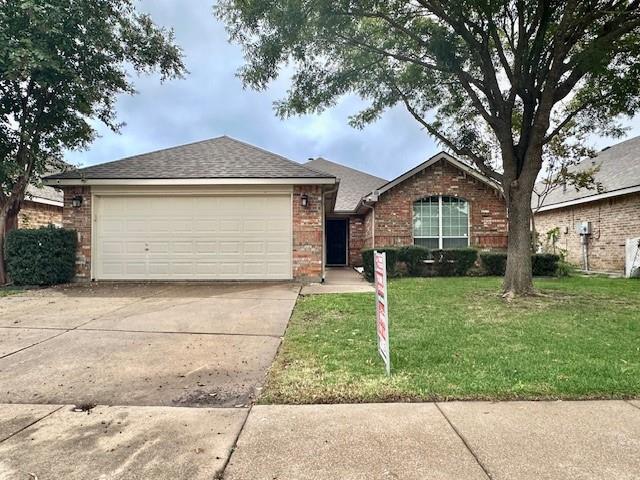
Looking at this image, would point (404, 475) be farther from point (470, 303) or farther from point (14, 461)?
point (470, 303)

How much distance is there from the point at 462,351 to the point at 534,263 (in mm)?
9931

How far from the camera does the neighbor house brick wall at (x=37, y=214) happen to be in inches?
582

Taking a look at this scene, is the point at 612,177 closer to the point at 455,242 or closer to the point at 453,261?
the point at 455,242

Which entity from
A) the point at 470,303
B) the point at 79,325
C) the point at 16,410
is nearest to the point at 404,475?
the point at 16,410

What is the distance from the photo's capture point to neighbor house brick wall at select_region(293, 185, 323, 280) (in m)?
10.8

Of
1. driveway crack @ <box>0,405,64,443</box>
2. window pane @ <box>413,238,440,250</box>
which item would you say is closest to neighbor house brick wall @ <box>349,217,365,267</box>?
window pane @ <box>413,238,440,250</box>

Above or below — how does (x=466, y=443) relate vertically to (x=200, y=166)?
below

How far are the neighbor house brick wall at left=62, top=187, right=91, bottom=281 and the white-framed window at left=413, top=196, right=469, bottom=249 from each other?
10523 millimetres

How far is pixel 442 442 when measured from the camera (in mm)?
2641

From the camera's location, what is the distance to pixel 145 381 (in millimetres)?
3828

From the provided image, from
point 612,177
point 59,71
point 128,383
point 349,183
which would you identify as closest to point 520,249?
point 128,383

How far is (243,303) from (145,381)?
12.9 feet

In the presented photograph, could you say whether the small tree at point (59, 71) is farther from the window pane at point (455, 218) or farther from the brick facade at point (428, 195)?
the window pane at point (455, 218)

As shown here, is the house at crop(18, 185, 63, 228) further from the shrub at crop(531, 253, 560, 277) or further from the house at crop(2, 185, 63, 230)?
the shrub at crop(531, 253, 560, 277)
